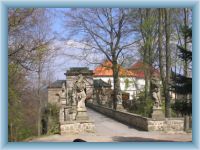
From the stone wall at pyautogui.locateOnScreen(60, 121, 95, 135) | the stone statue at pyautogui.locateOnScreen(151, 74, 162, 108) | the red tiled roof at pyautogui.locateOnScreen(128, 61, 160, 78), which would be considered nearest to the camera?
the stone wall at pyautogui.locateOnScreen(60, 121, 95, 135)

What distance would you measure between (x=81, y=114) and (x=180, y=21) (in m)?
12.6

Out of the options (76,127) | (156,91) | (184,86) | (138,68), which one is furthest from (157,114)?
(138,68)

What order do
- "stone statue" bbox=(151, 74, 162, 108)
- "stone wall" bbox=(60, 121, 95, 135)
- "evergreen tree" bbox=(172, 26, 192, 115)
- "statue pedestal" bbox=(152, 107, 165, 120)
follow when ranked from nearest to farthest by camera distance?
"evergreen tree" bbox=(172, 26, 192, 115) → "stone wall" bbox=(60, 121, 95, 135) → "statue pedestal" bbox=(152, 107, 165, 120) → "stone statue" bbox=(151, 74, 162, 108)

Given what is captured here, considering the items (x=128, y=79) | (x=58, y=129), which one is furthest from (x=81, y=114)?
(x=128, y=79)

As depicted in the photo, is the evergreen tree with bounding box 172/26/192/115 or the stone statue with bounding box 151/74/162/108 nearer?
the evergreen tree with bounding box 172/26/192/115

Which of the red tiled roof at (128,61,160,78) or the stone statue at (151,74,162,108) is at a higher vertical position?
the red tiled roof at (128,61,160,78)

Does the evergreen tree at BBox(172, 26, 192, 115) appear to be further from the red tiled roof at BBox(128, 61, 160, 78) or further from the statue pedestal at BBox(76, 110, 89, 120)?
the red tiled roof at BBox(128, 61, 160, 78)

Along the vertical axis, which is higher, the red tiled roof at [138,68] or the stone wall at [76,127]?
the red tiled roof at [138,68]

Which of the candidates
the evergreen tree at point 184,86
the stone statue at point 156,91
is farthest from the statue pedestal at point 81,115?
the evergreen tree at point 184,86

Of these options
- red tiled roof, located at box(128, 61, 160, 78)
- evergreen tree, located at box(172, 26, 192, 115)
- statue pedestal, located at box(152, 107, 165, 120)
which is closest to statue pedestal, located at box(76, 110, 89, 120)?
statue pedestal, located at box(152, 107, 165, 120)

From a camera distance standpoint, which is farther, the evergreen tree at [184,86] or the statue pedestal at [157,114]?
the statue pedestal at [157,114]

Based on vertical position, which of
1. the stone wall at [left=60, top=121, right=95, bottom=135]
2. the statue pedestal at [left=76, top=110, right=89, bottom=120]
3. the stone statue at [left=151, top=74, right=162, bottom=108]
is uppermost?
the stone statue at [left=151, top=74, right=162, bottom=108]

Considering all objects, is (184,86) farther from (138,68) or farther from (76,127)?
(138,68)

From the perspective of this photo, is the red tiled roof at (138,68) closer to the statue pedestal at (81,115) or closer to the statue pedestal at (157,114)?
the statue pedestal at (157,114)
